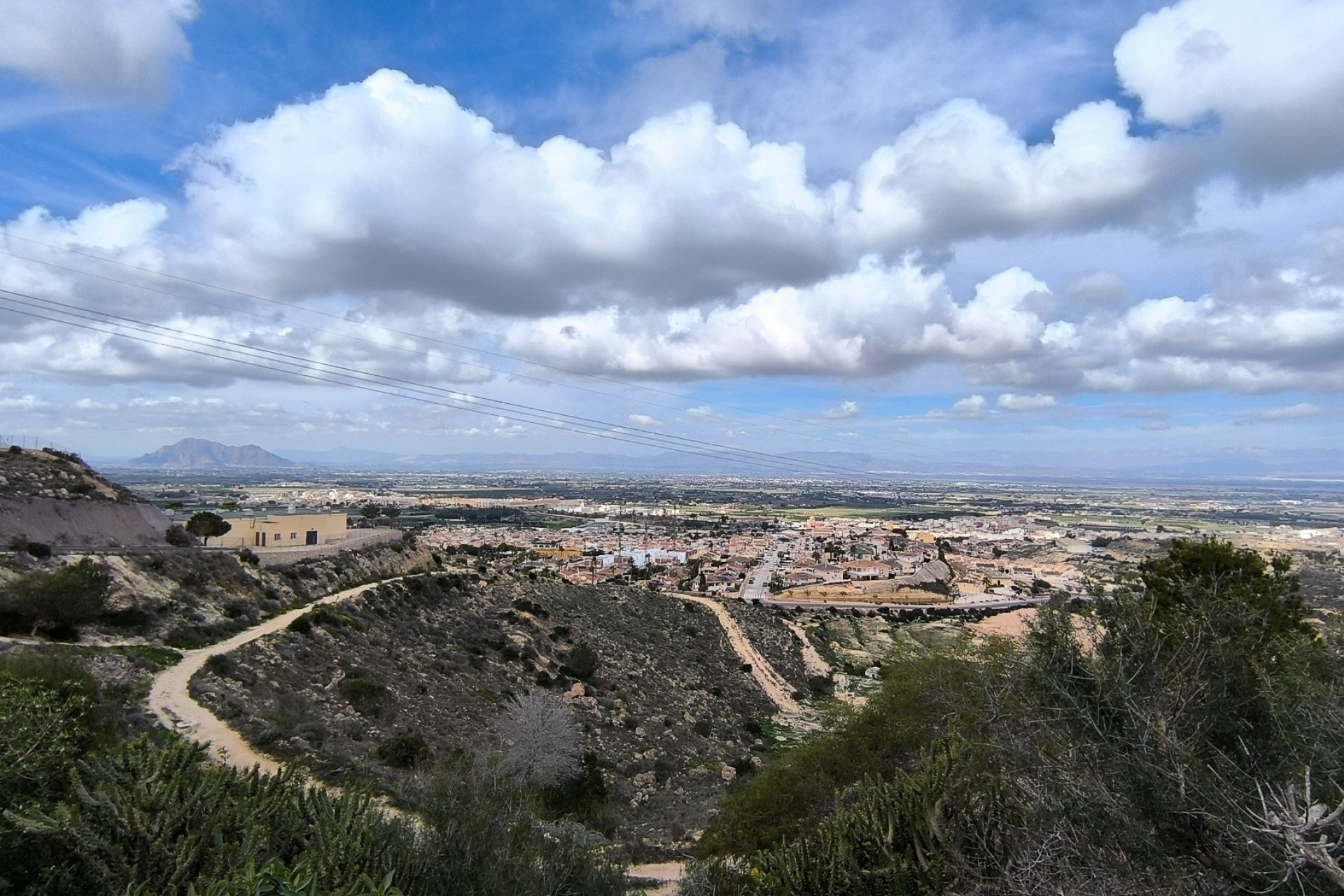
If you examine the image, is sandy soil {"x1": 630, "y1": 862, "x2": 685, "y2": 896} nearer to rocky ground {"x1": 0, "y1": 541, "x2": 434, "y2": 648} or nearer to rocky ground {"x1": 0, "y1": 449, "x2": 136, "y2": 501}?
rocky ground {"x1": 0, "y1": 541, "x2": 434, "y2": 648}

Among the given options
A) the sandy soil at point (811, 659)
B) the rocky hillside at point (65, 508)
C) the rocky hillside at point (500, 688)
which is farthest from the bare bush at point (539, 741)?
the sandy soil at point (811, 659)

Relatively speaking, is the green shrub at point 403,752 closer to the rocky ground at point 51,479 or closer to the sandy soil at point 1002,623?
the rocky ground at point 51,479

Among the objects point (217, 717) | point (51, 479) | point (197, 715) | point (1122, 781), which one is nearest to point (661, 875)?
point (1122, 781)

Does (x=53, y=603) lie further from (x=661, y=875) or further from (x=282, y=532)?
(x=282, y=532)

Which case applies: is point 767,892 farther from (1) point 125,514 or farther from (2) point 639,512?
(2) point 639,512

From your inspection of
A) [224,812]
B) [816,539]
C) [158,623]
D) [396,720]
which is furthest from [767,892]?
[816,539]

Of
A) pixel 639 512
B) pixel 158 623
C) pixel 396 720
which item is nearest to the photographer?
pixel 396 720
